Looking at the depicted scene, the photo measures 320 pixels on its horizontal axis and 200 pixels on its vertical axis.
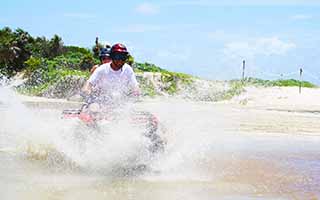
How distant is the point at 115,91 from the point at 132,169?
3.86 feet

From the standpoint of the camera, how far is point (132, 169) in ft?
29.9

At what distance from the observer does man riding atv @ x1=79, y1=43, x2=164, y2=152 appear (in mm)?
9070

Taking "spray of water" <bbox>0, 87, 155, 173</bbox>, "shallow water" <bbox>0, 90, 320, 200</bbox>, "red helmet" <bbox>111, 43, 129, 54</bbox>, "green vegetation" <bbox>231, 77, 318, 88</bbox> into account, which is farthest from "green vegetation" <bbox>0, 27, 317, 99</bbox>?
"red helmet" <bbox>111, 43, 129, 54</bbox>

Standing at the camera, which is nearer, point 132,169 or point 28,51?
point 132,169

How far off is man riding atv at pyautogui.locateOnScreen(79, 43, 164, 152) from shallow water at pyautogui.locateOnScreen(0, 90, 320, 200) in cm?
22

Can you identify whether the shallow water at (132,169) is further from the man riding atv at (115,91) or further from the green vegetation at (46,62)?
the green vegetation at (46,62)

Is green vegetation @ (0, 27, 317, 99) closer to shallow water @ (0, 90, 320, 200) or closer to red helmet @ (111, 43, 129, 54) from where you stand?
shallow water @ (0, 90, 320, 200)

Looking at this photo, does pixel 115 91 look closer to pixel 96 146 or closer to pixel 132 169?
pixel 96 146

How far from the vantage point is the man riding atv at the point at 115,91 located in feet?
29.8

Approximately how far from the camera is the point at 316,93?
28922mm

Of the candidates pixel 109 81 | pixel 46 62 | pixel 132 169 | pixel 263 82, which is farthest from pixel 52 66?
pixel 132 169

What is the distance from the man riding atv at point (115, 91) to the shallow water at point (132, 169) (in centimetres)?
22

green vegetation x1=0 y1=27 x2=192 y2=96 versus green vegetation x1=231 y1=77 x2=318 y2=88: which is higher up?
green vegetation x1=0 y1=27 x2=192 y2=96

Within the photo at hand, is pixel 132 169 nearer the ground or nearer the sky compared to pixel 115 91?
nearer the ground
